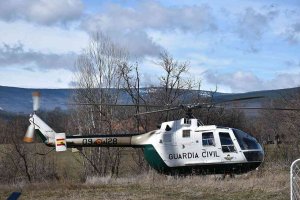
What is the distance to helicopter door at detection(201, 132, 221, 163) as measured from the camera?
59.1 ft

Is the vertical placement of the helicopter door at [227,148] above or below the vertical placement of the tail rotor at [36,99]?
below

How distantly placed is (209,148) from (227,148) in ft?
2.08

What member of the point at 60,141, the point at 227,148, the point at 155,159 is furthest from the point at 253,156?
the point at 60,141

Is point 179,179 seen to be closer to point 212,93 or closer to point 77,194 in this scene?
point 77,194

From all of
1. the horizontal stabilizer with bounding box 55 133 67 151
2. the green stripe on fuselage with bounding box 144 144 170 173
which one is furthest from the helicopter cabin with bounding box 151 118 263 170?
the horizontal stabilizer with bounding box 55 133 67 151

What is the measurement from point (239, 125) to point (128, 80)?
40.4ft

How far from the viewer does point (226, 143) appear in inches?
707

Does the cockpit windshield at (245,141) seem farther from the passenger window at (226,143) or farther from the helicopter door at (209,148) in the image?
the helicopter door at (209,148)

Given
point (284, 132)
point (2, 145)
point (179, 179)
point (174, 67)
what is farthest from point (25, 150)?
point (284, 132)

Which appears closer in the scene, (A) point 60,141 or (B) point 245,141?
(B) point 245,141

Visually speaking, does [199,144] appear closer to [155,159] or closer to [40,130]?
[155,159]

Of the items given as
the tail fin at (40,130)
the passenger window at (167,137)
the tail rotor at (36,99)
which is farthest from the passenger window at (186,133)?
the tail rotor at (36,99)

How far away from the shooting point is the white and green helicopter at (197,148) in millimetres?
17938

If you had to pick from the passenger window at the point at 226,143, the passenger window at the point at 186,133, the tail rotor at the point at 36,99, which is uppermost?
the tail rotor at the point at 36,99
